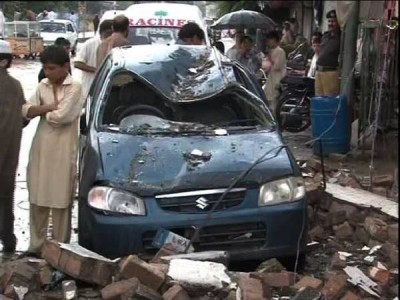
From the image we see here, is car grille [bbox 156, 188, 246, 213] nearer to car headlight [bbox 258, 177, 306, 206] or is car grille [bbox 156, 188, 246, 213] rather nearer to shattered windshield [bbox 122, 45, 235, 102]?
car headlight [bbox 258, 177, 306, 206]

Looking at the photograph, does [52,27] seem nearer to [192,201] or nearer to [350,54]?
[350,54]

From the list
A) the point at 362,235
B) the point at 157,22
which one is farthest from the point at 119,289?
the point at 157,22

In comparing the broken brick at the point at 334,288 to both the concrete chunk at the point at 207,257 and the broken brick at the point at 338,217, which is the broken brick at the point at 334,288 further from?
the broken brick at the point at 338,217

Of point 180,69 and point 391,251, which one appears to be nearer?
point 391,251

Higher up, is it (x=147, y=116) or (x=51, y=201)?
(x=147, y=116)

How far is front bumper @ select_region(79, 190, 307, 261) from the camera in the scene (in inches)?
187

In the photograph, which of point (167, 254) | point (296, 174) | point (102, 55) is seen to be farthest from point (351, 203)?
point (102, 55)

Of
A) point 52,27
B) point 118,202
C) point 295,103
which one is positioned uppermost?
point 52,27

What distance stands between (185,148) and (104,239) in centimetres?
89

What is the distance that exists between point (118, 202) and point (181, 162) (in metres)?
0.53

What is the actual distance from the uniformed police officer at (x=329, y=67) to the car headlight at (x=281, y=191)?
232 inches

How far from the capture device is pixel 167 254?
4.62 meters

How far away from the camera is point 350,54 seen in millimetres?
10094

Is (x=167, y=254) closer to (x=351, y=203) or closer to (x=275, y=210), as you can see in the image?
(x=275, y=210)
